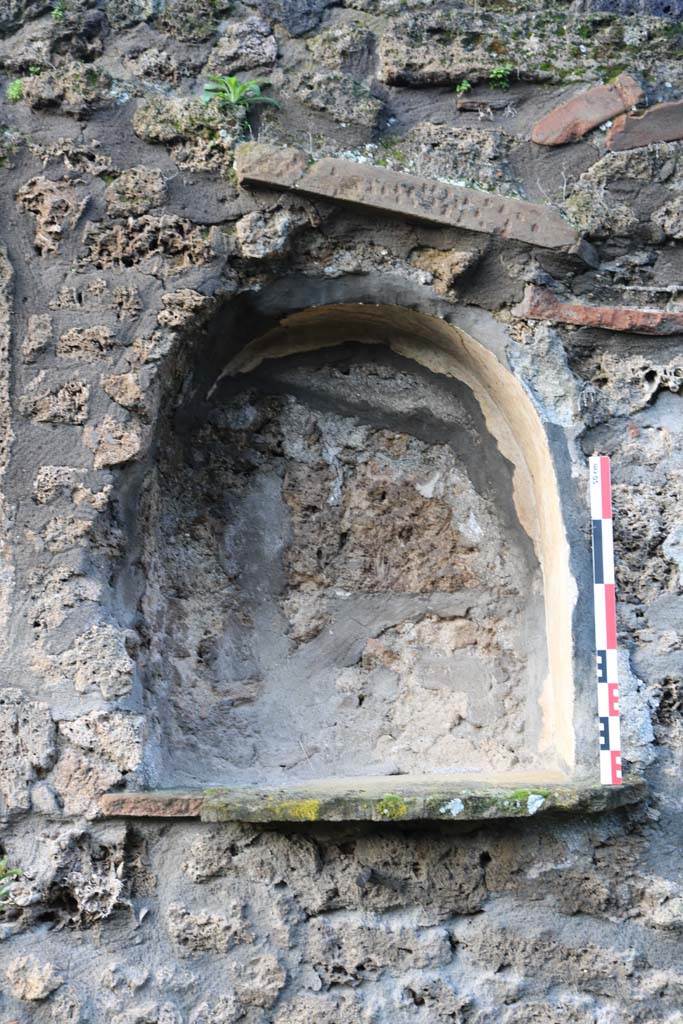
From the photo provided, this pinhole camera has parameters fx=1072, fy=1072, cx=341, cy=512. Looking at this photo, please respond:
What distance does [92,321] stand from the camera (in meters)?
3.03

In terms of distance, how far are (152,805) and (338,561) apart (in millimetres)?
1004

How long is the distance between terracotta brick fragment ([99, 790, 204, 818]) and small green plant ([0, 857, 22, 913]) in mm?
257

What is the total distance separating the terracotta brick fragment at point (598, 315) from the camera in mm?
3123

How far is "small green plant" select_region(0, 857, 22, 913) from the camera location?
264 centimetres

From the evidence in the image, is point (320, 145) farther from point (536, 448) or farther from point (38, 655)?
point (38, 655)

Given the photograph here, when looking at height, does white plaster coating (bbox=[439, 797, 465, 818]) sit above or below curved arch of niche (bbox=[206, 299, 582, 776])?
below

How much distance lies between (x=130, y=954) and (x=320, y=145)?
2283 millimetres

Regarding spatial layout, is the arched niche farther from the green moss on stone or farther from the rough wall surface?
the green moss on stone

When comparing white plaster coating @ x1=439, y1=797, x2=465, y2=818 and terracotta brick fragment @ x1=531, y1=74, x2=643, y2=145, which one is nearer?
white plaster coating @ x1=439, y1=797, x2=465, y2=818

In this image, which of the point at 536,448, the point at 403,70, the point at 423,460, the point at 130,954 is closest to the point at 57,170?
the point at 403,70

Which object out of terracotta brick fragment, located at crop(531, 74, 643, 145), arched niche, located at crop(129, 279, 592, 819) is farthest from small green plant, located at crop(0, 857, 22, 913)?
terracotta brick fragment, located at crop(531, 74, 643, 145)

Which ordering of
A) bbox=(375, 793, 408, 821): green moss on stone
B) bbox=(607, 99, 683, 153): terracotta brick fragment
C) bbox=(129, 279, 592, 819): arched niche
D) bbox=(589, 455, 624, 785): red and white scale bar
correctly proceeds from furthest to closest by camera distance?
bbox=(607, 99, 683, 153): terracotta brick fragment → bbox=(129, 279, 592, 819): arched niche → bbox=(589, 455, 624, 785): red and white scale bar → bbox=(375, 793, 408, 821): green moss on stone

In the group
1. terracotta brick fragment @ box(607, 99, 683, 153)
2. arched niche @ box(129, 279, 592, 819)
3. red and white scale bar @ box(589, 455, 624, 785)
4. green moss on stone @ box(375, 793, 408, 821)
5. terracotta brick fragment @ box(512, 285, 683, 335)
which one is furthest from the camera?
terracotta brick fragment @ box(607, 99, 683, 153)

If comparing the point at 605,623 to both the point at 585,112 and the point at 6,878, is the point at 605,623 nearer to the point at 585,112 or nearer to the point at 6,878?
the point at 585,112
